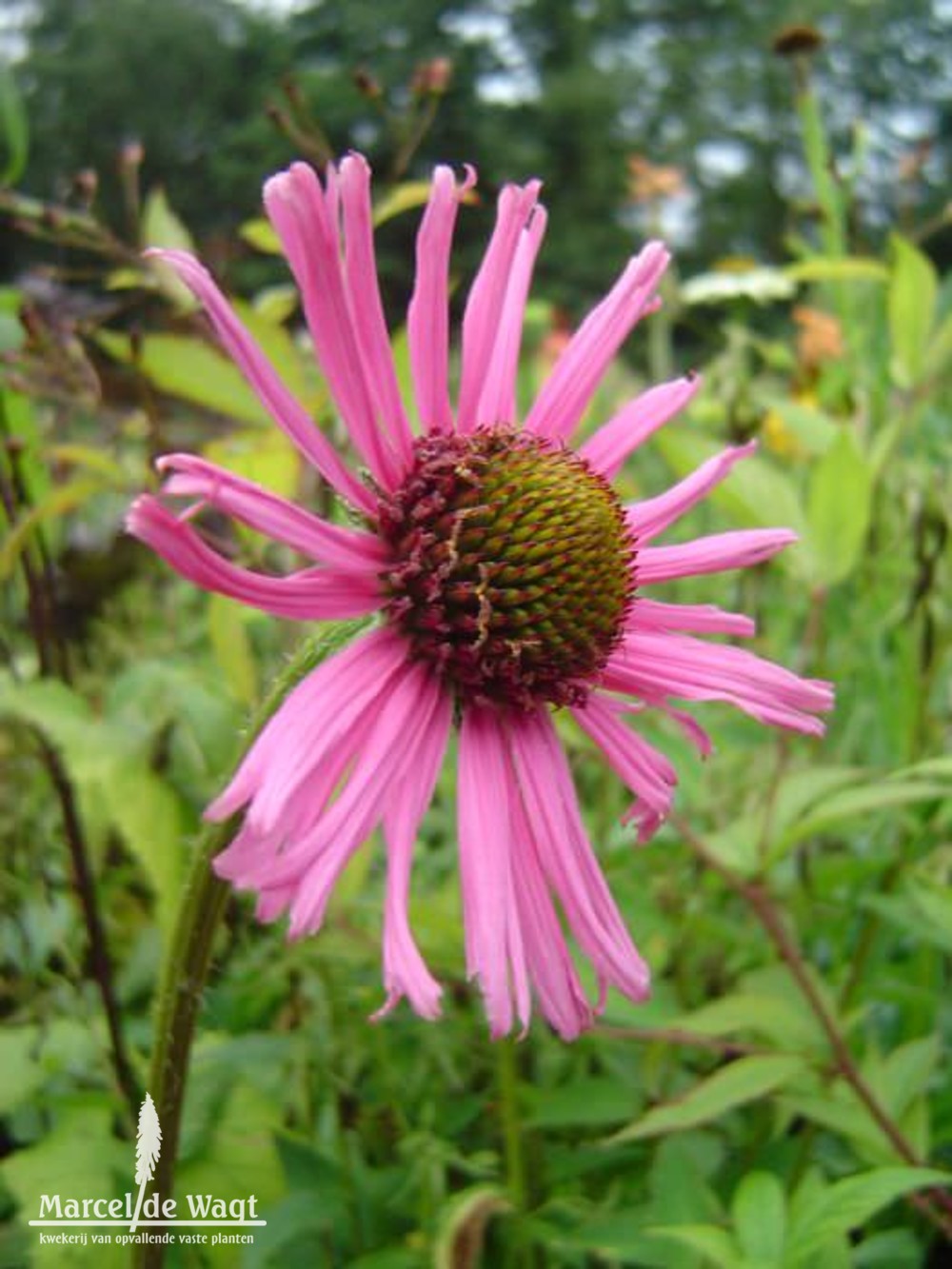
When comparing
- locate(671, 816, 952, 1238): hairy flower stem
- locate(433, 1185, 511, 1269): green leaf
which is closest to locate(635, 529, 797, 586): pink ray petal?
locate(671, 816, 952, 1238): hairy flower stem

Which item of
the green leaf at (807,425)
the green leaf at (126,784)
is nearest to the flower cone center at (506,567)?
the green leaf at (126,784)

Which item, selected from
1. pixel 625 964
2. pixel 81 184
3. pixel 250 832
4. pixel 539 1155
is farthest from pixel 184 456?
pixel 81 184

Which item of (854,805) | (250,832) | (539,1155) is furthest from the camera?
(539,1155)

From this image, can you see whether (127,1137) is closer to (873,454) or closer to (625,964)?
(625,964)

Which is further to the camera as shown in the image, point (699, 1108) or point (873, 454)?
point (873, 454)

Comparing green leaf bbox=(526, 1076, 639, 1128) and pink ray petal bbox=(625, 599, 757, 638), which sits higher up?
pink ray petal bbox=(625, 599, 757, 638)

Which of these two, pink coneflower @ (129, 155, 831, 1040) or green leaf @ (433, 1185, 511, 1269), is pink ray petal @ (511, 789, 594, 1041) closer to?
pink coneflower @ (129, 155, 831, 1040)

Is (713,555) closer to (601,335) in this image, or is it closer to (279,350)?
(601,335)
